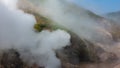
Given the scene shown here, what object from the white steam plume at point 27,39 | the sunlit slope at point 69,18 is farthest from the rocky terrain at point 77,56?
the sunlit slope at point 69,18

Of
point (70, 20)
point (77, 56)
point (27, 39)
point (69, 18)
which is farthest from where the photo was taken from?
point (69, 18)

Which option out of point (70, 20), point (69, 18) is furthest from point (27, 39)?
point (69, 18)

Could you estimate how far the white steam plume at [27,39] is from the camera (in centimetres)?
2950

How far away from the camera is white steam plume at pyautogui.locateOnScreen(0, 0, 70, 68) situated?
96.8 ft

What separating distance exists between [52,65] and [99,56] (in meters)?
9.55

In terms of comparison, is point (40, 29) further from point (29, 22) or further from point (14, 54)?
point (14, 54)

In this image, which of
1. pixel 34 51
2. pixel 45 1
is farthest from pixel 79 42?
pixel 45 1

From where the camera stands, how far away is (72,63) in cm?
3183

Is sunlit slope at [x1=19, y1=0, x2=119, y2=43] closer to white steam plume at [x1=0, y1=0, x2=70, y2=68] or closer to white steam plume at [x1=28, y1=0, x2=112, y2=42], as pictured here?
white steam plume at [x1=28, y1=0, x2=112, y2=42]

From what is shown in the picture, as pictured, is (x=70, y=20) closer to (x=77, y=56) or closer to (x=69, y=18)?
(x=69, y=18)

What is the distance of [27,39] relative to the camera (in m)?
30.9

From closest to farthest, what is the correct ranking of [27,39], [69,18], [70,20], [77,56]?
[27,39] < [77,56] < [70,20] < [69,18]

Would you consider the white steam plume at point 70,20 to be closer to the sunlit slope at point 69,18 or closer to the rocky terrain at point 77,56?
the sunlit slope at point 69,18

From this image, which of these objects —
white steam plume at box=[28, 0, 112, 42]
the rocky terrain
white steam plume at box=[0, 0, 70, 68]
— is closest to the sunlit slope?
white steam plume at box=[28, 0, 112, 42]
